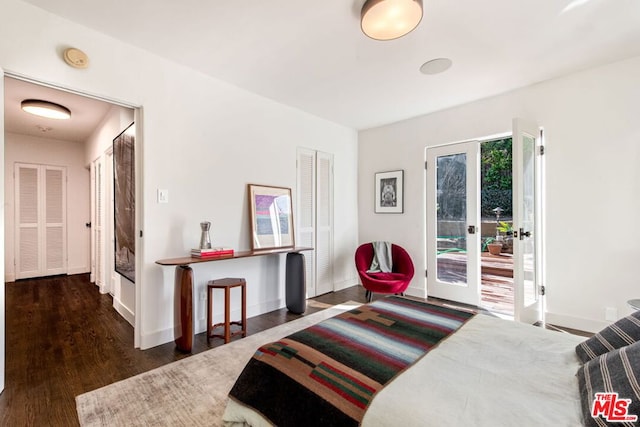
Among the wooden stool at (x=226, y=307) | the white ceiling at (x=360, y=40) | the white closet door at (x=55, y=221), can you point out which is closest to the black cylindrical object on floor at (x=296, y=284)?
the wooden stool at (x=226, y=307)

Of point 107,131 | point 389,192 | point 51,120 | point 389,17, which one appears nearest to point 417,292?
point 389,192

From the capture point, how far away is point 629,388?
861 mm

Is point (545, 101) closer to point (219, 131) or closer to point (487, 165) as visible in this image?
point (219, 131)

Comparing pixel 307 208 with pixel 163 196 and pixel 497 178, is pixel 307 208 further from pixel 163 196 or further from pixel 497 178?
pixel 497 178

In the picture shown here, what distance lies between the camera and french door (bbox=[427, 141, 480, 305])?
368 centimetres

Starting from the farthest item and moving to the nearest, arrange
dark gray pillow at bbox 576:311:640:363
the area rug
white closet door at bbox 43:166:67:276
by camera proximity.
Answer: white closet door at bbox 43:166:67:276 < the area rug < dark gray pillow at bbox 576:311:640:363

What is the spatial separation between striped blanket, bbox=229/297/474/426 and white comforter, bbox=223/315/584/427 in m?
0.06

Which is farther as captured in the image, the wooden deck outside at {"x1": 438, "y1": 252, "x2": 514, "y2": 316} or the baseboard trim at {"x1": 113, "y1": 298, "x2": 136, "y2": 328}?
the wooden deck outside at {"x1": 438, "y1": 252, "x2": 514, "y2": 316}

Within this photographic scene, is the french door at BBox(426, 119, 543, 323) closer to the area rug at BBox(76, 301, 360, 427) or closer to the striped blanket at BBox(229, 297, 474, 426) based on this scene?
the striped blanket at BBox(229, 297, 474, 426)

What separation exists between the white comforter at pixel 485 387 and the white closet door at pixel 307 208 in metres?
2.65

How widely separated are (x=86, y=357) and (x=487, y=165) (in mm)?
8437

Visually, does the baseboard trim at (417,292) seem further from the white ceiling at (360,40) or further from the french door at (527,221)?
the white ceiling at (360,40)

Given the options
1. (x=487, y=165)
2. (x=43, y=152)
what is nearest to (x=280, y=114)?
(x=43, y=152)

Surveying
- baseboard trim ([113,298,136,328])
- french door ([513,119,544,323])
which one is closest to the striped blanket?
french door ([513,119,544,323])
